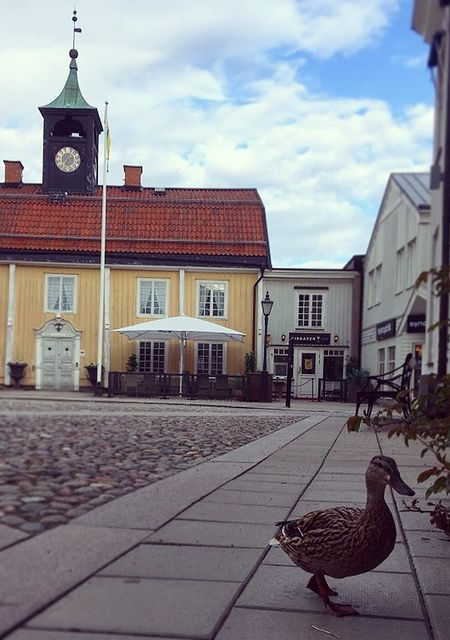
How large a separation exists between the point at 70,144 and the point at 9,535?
27.9 meters

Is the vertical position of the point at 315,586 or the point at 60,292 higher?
the point at 60,292

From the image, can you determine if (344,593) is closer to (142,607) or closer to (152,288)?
(142,607)

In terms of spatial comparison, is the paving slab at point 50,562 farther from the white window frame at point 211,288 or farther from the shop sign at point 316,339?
the shop sign at point 316,339

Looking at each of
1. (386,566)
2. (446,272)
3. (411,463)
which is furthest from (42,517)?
(411,463)

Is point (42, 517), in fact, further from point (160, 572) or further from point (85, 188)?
point (85, 188)

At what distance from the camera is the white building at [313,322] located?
2880 cm

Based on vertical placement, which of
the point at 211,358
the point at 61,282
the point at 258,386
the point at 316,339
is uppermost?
the point at 61,282

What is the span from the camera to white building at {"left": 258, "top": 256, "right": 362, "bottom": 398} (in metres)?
28.8

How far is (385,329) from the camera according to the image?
22625mm

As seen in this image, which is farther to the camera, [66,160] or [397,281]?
[66,160]

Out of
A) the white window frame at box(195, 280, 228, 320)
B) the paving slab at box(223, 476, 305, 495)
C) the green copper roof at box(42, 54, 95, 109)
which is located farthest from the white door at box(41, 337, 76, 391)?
the paving slab at box(223, 476, 305, 495)

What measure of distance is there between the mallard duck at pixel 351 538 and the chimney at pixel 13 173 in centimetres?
2914

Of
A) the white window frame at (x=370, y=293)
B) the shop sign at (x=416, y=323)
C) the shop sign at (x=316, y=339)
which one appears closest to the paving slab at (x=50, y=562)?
the shop sign at (x=416, y=323)

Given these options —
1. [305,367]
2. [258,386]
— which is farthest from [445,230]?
[305,367]
